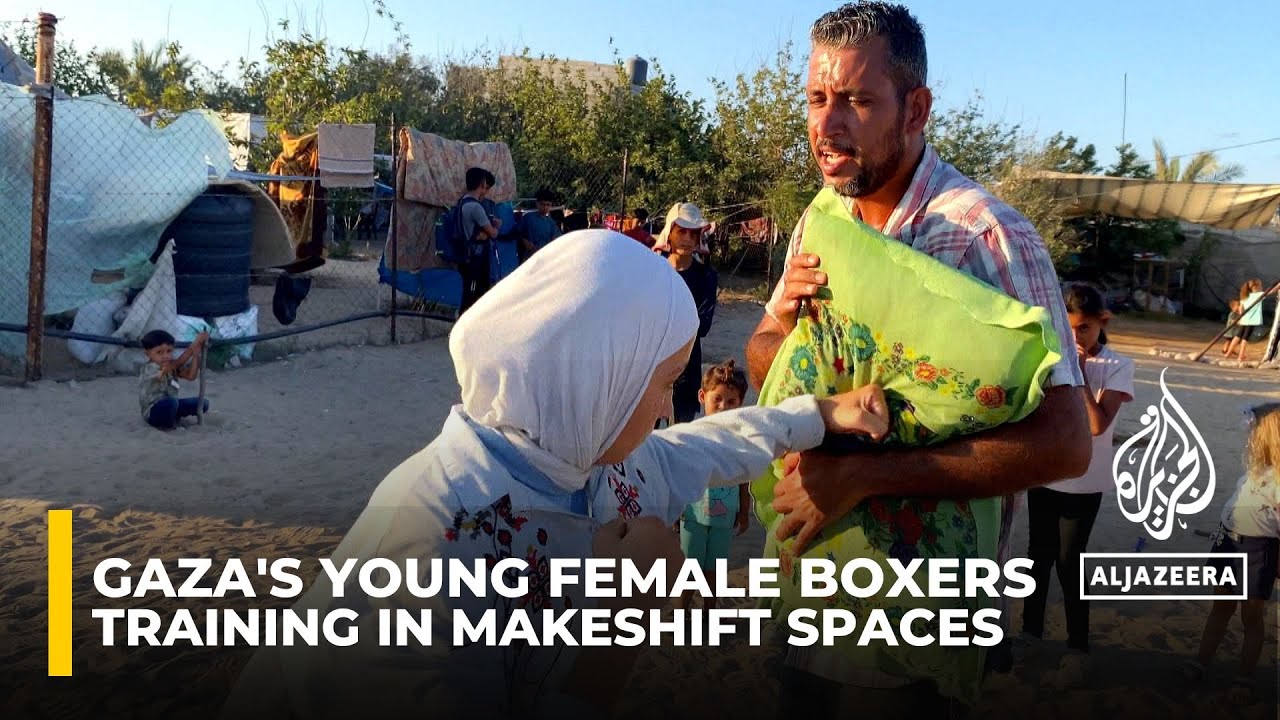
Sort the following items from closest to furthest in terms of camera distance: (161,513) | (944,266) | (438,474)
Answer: (438,474), (944,266), (161,513)

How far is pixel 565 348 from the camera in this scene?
1.44 m

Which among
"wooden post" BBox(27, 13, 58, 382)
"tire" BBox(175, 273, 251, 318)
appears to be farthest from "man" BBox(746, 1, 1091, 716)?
"tire" BBox(175, 273, 251, 318)

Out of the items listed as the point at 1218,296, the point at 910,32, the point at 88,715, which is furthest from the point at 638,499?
the point at 1218,296

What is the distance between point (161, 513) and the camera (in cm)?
540

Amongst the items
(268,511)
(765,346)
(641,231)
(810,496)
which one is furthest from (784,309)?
(641,231)

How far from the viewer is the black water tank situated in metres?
8.84

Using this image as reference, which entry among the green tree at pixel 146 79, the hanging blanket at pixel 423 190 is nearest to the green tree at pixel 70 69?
the green tree at pixel 146 79

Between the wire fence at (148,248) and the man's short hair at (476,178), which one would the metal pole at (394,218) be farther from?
the man's short hair at (476,178)

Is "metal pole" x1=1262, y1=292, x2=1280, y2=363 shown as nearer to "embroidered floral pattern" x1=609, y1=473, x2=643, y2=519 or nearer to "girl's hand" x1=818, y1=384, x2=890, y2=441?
"girl's hand" x1=818, y1=384, x2=890, y2=441

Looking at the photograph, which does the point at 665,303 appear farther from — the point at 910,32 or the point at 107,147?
the point at 107,147

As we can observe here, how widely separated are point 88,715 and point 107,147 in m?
6.30

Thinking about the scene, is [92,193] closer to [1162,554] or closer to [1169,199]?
[1162,554]

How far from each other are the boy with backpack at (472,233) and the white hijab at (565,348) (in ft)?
28.5

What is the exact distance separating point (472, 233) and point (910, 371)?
871 centimetres
